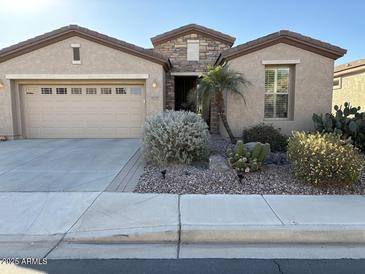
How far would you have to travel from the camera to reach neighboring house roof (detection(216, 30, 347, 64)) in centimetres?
996

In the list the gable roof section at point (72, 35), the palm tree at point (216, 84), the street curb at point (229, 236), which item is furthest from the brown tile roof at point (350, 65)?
the street curb at point (229, 236)

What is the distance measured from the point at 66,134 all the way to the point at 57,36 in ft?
13.5

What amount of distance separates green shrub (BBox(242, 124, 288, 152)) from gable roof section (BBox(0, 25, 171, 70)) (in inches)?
186

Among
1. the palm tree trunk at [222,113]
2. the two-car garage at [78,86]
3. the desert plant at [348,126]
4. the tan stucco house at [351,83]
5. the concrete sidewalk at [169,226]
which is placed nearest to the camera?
the concrete sidewalk at [169,226]

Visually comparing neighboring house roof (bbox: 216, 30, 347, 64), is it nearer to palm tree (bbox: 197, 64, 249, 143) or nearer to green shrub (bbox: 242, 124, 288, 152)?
Result: palm tree (bbox: 197, 64, 249, 143)

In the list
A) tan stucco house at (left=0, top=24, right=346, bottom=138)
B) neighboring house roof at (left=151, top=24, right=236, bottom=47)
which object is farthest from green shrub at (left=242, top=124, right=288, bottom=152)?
neighboring house roof at (left=151, top=24, right=236, bottom=47)

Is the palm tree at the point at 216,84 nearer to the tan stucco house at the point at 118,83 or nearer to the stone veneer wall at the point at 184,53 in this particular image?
the tan stucco house at the point at 118,83

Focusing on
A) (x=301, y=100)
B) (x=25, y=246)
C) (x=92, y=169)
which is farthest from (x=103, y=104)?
(x=25, y=246)

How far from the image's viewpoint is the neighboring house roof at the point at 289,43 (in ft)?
32.7

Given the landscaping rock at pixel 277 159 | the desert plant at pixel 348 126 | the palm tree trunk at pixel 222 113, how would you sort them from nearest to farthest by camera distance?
the landscaping rock at pixel 277 159 < the desert plant at pixel 348 126 < the palm tree trunk at pixel 222 113

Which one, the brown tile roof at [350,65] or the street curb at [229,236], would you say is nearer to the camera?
the street curb at [229,236]

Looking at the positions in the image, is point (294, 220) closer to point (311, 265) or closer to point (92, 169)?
point (311, 265)

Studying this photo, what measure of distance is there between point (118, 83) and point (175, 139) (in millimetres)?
5999

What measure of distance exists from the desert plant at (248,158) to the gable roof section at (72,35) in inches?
252
